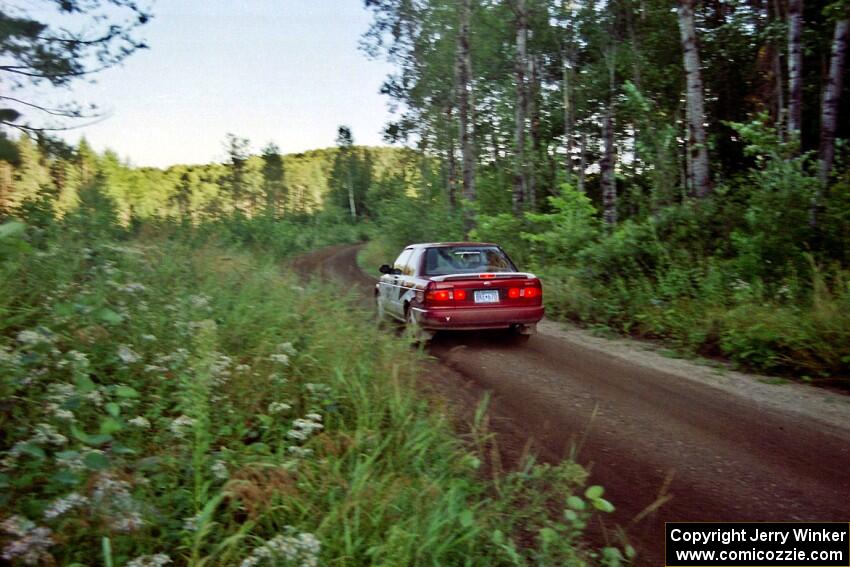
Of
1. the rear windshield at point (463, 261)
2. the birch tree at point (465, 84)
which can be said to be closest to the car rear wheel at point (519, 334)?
the rear windshield at point (463, 261)

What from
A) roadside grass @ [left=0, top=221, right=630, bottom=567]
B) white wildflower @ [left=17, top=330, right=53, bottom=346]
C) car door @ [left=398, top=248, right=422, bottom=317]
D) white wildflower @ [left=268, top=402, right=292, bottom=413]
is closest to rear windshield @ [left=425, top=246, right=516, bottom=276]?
car door @ [left=398, top=248, right=422, bottom=317]

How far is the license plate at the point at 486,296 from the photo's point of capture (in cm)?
817

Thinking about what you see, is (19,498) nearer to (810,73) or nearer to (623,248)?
(623,248)

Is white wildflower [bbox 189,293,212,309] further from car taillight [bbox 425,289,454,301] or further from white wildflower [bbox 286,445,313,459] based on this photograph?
car taillight [bbox 425,289,454,301]

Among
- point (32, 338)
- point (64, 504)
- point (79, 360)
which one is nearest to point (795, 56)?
point (79, 360)

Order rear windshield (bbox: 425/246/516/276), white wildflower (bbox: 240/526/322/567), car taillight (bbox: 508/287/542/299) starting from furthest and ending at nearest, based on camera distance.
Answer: rear windshield (bbox: 425/246/516/276)
car taillight (bbox: 508/287/542/299)
white wildflower (bbox: 240/526/322/567)

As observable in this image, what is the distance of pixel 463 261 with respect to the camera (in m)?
8.91

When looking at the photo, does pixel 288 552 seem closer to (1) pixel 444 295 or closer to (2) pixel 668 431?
(2) pixel 668 431

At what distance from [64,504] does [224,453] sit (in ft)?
3.04

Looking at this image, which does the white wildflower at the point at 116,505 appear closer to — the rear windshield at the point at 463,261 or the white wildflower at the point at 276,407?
the white wildflower at the point at 276,407

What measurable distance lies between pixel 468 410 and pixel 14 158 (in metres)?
4.16

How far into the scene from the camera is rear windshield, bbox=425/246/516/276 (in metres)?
8.73

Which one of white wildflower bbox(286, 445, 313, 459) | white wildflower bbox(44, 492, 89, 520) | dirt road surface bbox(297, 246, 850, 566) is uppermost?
white wildflower bbox(44, 492, 89, 520)

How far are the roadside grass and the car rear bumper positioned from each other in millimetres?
2659
